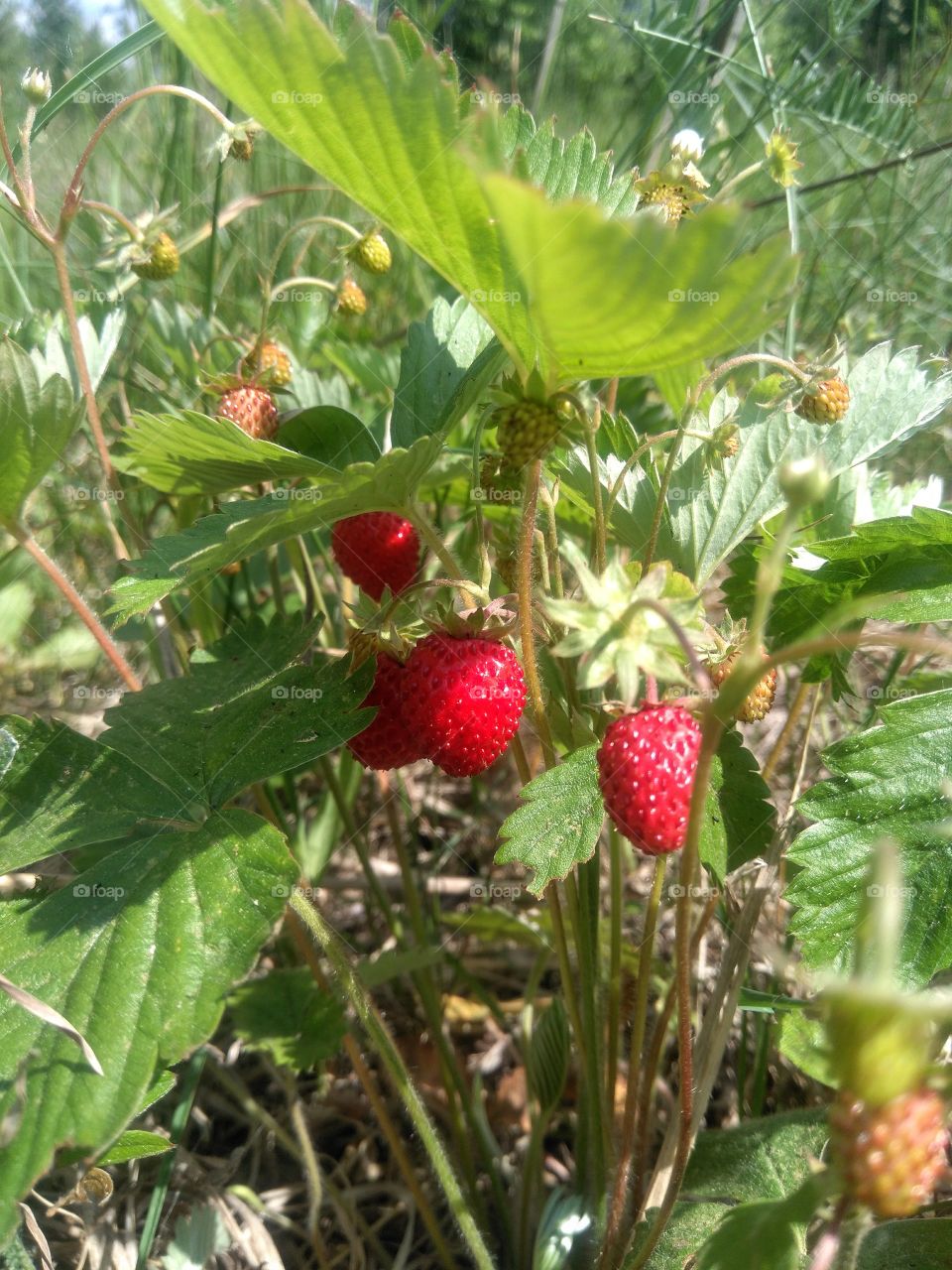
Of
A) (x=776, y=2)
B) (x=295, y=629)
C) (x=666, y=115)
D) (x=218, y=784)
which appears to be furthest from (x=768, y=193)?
(x=218, y=784)

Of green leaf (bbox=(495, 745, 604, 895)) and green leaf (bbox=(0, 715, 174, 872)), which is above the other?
green leaf (bbox=(0, 715, 174, 872))

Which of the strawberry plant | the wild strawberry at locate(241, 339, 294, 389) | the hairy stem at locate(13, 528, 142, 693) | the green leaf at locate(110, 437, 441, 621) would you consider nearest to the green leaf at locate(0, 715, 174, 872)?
the strawberry plant

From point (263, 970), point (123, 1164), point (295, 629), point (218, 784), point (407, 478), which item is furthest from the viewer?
point (263, 970)

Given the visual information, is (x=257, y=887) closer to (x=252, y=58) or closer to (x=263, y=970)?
(x=252, y=58)

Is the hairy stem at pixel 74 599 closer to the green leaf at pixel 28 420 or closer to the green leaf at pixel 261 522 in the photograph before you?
the green leaf at pixel 28 420
